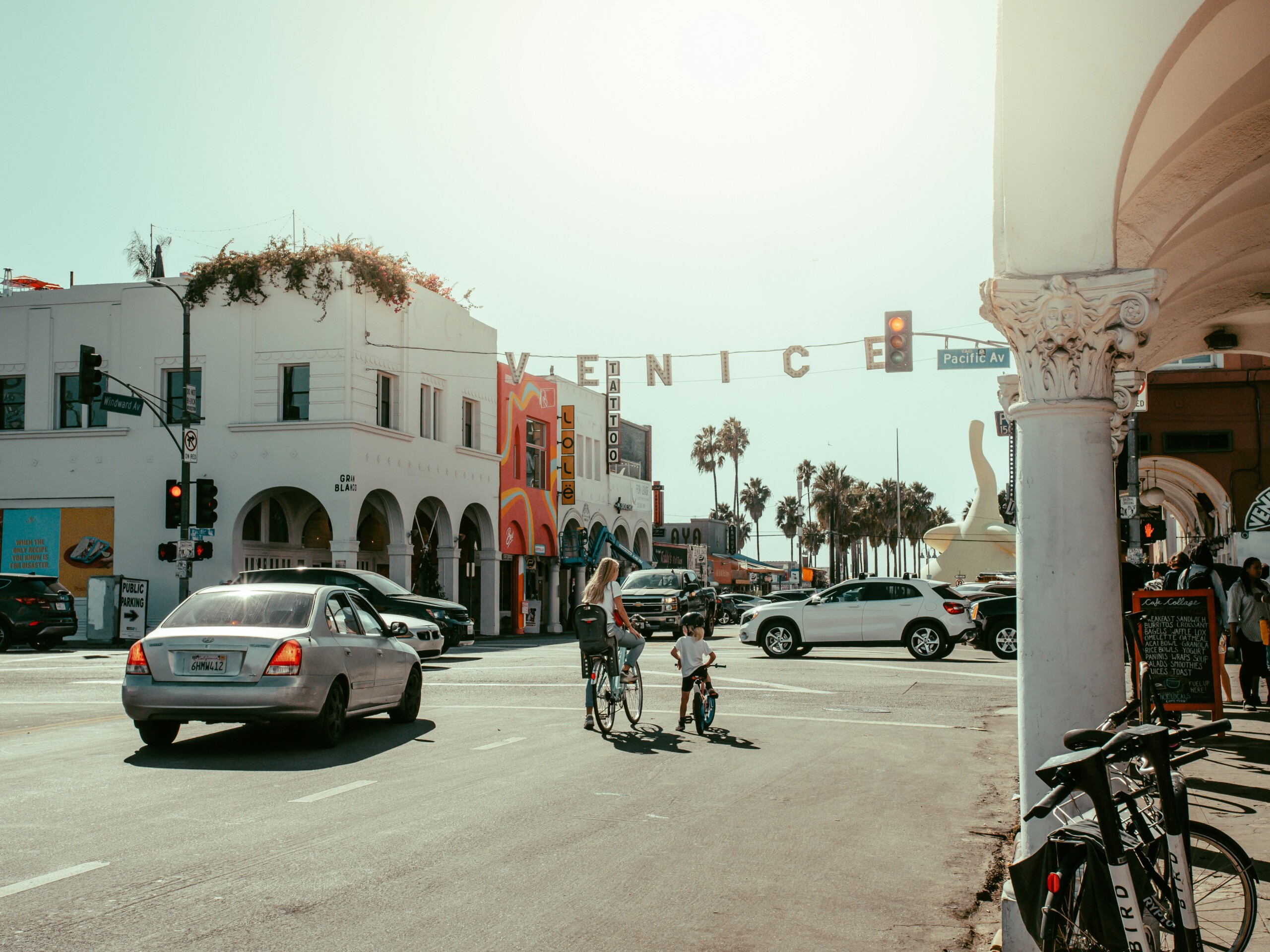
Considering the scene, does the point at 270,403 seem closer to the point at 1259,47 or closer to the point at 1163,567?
the point at 1163,567

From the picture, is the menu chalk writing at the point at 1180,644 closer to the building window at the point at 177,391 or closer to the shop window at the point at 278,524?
the building window at the point at 177,391

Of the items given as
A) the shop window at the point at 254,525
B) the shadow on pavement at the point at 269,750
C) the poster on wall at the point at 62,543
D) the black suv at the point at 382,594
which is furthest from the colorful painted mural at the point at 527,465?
the shadow on pavement at the point at 269,750

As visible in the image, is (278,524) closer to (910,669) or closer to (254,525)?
(254,525)

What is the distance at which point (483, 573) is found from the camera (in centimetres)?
3984

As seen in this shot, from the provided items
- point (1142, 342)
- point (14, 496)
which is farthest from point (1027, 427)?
point (14, 496)

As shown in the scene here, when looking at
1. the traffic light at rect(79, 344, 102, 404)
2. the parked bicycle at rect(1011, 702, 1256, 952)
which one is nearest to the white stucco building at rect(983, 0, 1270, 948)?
the parked bicycle at rect(1011, 702, 1256, 952)

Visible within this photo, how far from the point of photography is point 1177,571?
15.0m

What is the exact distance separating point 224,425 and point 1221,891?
30909 millimetres

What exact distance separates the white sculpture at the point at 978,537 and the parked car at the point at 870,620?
195 ft

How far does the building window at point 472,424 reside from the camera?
39.1 metres

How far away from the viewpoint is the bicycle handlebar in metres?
4.02

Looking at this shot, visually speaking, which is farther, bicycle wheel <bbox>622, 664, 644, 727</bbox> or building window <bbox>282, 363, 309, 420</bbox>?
building window <bbox>282, 363, 309, 420</bbox>

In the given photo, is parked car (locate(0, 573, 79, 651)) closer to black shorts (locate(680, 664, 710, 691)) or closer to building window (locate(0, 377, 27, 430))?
building window (locate(0, 377, 27, 430))

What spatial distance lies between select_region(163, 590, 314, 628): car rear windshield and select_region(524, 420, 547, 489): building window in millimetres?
31647
